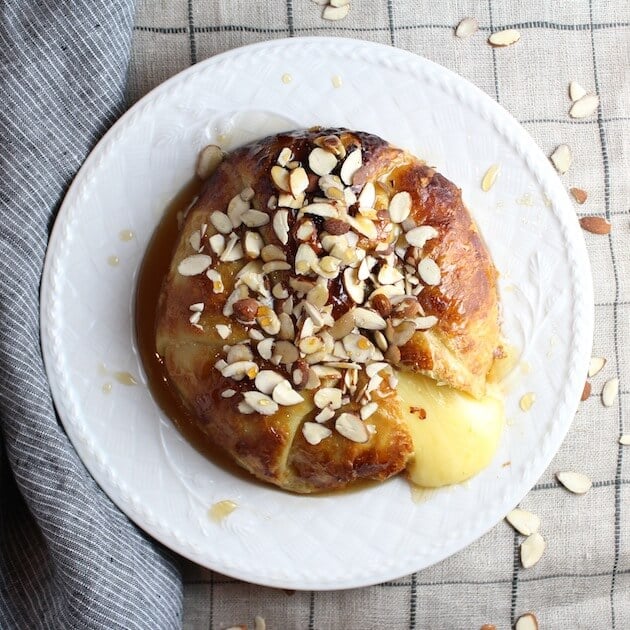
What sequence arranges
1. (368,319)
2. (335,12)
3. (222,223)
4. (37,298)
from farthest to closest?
(335,12)
(37,298)
(222,223)
(368,319)

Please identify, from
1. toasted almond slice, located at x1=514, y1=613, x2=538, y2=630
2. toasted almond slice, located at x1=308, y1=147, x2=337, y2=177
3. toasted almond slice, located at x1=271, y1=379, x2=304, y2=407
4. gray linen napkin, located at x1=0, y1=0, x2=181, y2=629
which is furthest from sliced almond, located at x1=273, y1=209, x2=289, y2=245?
toasted almond slice, located at x1=514, y1=613, x2=538, y2=630

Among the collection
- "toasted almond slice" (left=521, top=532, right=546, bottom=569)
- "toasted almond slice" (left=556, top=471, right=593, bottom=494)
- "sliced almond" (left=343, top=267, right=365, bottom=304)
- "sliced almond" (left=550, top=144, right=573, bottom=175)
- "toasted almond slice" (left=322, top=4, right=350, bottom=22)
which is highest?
"toasted almond slice" (left=322, top=4, right=350, bottom=22)

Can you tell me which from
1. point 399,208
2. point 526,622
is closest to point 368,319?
point 399,208

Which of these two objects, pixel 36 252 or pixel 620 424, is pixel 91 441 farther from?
pixel 620 424

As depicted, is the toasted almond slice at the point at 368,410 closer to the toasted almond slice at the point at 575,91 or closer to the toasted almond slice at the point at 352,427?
the toasted almond slice at the point at 352,427

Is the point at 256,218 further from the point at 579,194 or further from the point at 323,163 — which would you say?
the point at 579,194

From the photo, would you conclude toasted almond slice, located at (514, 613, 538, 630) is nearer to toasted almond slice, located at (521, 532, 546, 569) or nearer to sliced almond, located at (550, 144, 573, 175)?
toasted almond slice, located at (521, 532, 546, 569)

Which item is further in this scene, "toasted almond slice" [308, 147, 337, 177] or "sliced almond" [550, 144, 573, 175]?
"sliced almond" [550, 144, 573, 175]
